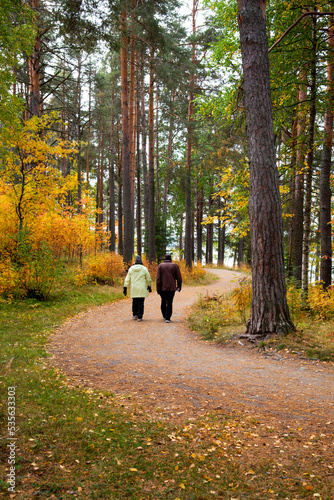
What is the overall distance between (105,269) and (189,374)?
36.9 ft

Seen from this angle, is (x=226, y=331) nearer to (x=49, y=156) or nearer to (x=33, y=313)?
(x=33, y=313)

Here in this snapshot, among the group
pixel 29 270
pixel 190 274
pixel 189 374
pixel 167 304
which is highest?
pixel 29 270

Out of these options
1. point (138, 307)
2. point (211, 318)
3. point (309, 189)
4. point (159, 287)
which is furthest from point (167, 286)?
point (309, 189)

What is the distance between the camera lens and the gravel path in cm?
406

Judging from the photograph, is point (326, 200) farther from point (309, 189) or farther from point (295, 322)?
point (295, 322)

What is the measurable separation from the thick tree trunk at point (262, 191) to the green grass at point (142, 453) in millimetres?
3291

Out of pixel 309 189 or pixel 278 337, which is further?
pixel 309 189

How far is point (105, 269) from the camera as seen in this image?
1593 cm

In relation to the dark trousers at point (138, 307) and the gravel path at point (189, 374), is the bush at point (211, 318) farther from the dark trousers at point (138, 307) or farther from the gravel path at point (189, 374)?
the dark trousers at point (138, 307)

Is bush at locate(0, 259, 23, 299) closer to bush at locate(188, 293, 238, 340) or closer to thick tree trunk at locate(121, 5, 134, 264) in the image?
bush at locate(188, 293, 238, 340)

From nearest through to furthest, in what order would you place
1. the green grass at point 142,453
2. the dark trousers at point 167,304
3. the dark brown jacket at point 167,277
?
the green grass at point 142,453, the dark trousers at point 167,304, the dark brown jacket at point 167,277

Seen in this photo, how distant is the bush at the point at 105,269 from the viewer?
15461 mm

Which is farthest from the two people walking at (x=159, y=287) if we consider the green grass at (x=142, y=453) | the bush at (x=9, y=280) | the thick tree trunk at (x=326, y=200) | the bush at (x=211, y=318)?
the green grass at (x=142, y=453)

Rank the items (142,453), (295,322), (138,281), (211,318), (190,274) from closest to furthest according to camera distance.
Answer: (142,453) < (295,322) < (211,318) < (138,281) < (190,274)
